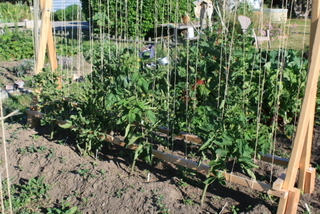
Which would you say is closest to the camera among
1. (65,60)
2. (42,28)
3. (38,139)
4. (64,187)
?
(64,187)

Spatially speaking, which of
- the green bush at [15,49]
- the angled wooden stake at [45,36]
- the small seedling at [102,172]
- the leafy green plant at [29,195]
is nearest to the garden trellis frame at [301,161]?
the small seedling at [102,172]

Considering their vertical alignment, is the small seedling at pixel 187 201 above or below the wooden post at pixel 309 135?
below

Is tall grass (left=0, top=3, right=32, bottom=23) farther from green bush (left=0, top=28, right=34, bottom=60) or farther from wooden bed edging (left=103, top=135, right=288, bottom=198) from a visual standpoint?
wooden bed edging (left=103, top=135, right=288, bottom=198)

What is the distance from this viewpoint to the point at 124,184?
11.5 ft

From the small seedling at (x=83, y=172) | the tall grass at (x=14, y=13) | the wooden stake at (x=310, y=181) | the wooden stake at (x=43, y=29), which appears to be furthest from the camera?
the tall grass at (x=14, y=13)

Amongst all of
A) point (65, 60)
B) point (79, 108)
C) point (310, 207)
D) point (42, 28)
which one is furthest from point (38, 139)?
point (65, 60)

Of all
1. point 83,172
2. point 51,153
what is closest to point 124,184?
point 83,172

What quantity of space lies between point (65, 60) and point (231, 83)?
6.25m

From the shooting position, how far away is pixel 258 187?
120 inches

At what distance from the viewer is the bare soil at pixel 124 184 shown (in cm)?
319

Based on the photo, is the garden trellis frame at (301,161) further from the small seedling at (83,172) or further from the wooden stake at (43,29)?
the wooden stake at (43,29)

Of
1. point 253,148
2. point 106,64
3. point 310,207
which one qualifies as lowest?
point 310,207

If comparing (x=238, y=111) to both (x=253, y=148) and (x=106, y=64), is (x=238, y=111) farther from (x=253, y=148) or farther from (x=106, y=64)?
(x=106, y=64)

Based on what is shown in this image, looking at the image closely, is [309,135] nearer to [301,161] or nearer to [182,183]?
[301,161]
